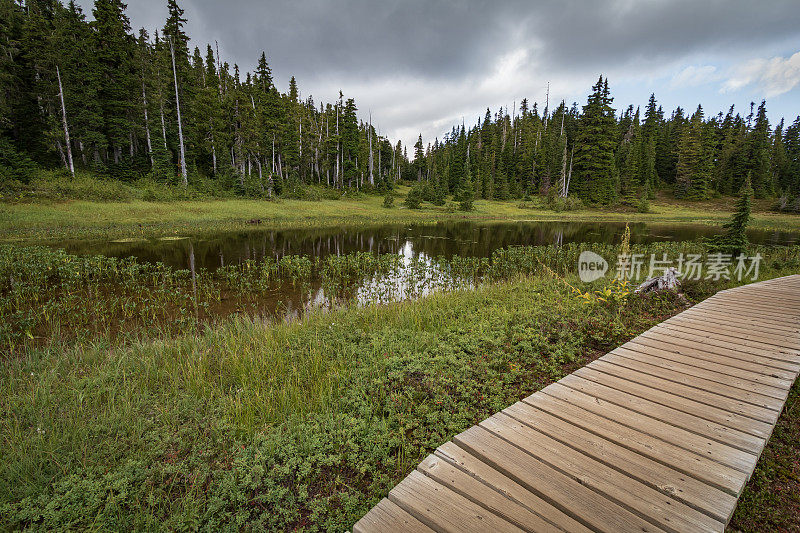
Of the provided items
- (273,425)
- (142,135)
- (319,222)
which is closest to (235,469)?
(273,425)

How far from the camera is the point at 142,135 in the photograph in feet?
123

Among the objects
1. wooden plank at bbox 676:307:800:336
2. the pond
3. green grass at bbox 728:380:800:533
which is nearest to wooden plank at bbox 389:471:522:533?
green grass at bbox 728:380:800:533

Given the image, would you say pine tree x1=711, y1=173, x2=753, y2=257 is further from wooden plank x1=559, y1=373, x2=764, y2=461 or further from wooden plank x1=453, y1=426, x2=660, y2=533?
wooden plank x1=453, y1=426, x2=660, y2=533

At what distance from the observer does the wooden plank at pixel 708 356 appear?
4.14 m

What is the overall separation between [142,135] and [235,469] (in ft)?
157

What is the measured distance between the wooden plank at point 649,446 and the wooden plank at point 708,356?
7.97 ft

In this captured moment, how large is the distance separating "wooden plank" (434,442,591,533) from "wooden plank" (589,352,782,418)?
261 cm

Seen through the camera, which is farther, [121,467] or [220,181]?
[220,181]

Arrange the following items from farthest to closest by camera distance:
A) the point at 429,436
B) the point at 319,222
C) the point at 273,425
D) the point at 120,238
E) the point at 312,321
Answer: the point at 319,222, the point at 120,238, the point at 312,321, the point at 273,425, the point at 429,436

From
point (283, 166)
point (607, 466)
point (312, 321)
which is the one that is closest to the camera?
point (607, 466)

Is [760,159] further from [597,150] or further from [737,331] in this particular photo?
[737,331]

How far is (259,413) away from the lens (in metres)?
4.03

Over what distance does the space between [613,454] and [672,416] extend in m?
1.13

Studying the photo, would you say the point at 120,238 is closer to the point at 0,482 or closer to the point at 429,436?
the point at 0,482
